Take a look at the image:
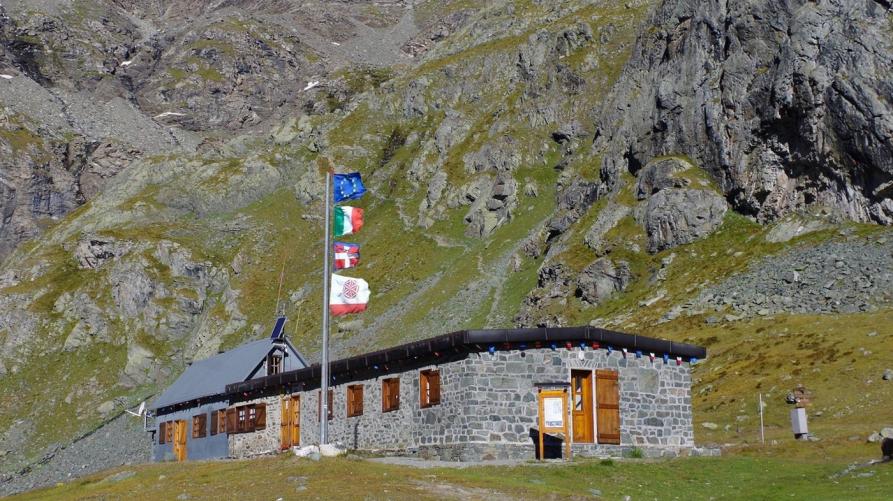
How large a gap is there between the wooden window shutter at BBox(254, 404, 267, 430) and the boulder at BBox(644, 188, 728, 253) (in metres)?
53.7

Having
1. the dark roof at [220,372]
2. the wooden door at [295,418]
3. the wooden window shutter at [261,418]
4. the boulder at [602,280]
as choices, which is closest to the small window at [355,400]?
the wooden door at [295,418]

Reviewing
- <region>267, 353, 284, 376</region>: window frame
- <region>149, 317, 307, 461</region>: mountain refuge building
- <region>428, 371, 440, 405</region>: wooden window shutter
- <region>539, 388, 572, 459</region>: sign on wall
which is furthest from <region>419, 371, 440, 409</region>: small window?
<region>267, 353, 284, 376</region>: window frame

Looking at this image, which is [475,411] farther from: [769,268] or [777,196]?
[777,196]

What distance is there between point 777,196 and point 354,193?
203 feet

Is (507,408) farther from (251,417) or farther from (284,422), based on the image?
(251,417)

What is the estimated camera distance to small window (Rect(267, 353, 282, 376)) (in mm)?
56888

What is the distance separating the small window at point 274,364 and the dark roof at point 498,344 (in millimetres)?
16258

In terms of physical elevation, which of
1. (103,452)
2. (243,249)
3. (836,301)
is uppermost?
(243,249)

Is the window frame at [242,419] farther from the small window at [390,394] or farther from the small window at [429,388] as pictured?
the small window at [429,388]

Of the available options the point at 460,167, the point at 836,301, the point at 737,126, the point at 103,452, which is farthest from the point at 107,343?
the point at 836,301

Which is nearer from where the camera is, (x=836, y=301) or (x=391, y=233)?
(x=836, y=301)

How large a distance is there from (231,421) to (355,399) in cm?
1435

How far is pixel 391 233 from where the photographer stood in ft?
440

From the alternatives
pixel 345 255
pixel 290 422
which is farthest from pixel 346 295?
pixel 290 422
